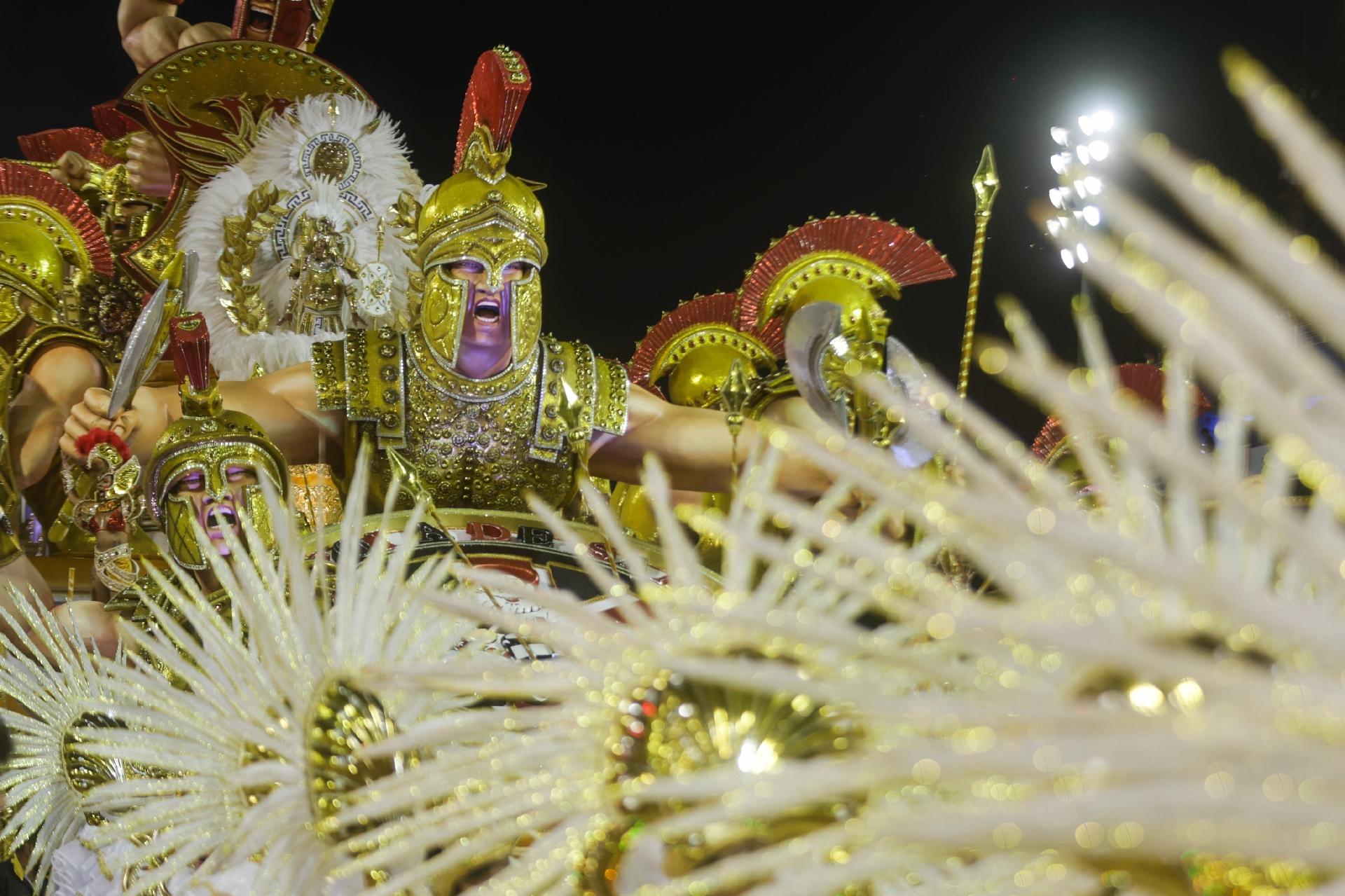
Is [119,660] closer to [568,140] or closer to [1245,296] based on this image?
[1245,296]

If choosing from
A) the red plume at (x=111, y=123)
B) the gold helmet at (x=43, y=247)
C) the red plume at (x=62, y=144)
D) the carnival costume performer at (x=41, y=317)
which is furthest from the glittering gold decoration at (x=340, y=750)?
the red plume at (x=62, y=144)

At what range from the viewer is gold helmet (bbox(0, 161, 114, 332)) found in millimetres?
2914

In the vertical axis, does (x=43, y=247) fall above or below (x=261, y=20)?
below

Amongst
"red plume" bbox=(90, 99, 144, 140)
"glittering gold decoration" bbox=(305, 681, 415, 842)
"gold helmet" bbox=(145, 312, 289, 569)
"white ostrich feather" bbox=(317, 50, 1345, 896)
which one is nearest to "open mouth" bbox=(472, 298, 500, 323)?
"gold helmet" bbox=(145, 312, 289, 569)

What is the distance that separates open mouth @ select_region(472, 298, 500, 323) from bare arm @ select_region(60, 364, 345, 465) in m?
0.26

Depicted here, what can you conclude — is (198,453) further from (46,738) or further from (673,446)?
(673,446)

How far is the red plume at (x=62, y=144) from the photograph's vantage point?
3914 millimetres

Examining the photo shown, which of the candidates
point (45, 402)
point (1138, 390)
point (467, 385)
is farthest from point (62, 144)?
point (1138, 390)

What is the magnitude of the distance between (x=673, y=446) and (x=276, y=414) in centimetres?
63

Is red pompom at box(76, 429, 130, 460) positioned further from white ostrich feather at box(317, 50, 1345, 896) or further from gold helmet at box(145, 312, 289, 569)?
white ostrich feather at box(317, 50, 1345, 896)

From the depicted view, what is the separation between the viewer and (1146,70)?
10.8 ft

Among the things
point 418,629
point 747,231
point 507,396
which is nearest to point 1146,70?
point 747,231

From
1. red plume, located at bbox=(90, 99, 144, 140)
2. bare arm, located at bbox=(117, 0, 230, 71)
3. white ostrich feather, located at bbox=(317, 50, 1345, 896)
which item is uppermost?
bare arm, located at bbox=(117, 0, 230, 71)

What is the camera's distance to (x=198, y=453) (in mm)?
1688
